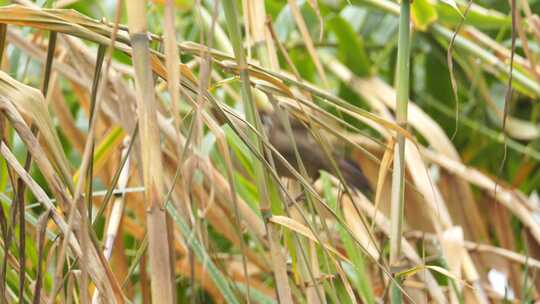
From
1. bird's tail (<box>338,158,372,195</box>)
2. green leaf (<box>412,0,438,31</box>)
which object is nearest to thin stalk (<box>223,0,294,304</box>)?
bird's tail (<box>338,158,372,195</box>)

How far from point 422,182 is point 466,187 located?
0.37 metres

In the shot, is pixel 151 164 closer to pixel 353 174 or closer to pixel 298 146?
pixel 298 146

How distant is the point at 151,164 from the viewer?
1.02 feet

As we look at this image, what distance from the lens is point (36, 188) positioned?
38 cm

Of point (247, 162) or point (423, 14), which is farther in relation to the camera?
point (423, 14)

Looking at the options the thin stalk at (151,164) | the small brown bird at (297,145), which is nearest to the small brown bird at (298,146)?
the small brown bird at (297,145)

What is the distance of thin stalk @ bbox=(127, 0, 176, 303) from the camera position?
309 millimetres

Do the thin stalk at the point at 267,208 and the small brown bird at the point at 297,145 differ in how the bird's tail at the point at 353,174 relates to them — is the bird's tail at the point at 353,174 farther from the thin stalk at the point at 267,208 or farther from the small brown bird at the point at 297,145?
the thin stalk at the point at 267,208

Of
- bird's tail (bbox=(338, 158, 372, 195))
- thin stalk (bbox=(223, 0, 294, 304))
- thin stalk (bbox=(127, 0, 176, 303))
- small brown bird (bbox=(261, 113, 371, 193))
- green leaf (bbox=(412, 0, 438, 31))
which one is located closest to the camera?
thin stalk (bbox=(127, 0, 176, 303))

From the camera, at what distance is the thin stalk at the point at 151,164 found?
309 millimetres

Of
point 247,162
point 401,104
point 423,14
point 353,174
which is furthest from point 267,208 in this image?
point 423,14

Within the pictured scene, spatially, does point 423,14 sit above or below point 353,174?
above

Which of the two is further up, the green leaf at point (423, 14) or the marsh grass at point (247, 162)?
the green leaf at point (423, 14)

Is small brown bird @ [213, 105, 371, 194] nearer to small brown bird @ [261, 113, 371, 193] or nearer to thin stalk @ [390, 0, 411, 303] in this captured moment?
small brown bird @ [261, 113, 371, 193]
